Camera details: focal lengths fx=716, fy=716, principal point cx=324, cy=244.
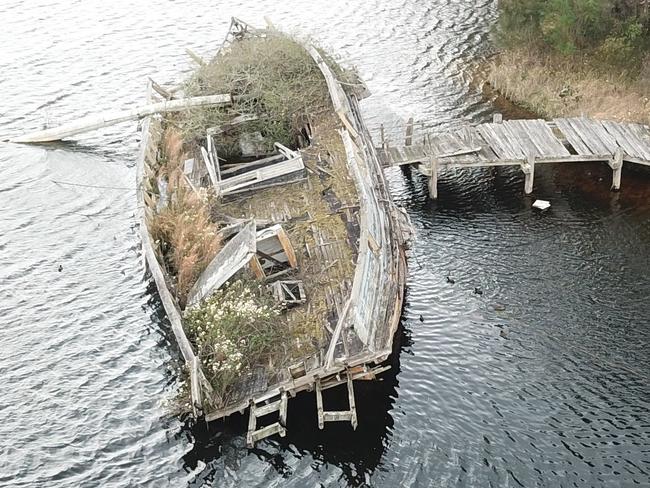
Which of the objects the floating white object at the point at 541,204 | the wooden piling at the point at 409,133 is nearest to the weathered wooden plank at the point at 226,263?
the wooden piling at the point at 409,133

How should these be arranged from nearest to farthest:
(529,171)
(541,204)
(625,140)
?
(541,204) < (529,171) < (625,140)

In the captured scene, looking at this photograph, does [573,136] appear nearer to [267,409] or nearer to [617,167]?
[617,167]

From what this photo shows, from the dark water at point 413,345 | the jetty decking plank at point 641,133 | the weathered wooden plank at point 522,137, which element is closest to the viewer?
the dark water at point 413,345

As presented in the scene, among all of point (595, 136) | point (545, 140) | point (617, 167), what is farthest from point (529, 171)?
point (595, 136)

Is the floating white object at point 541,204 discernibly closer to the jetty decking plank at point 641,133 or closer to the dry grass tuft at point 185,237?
the jetty decking plank at point 641,133

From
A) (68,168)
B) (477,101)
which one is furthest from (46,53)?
(477,101)

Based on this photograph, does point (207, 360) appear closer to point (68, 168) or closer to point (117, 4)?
point (68, 168)

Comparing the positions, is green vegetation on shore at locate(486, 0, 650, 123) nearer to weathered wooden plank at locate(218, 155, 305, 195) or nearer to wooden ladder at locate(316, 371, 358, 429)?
weathered wooden plank at locate(218, 155, 305, 195)
